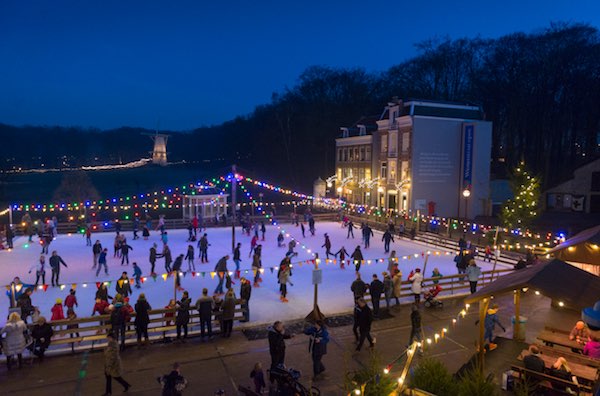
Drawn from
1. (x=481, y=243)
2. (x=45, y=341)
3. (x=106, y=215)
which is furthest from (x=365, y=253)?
(x=106, y=215)

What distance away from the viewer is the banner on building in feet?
109

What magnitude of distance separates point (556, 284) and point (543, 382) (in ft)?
5.58

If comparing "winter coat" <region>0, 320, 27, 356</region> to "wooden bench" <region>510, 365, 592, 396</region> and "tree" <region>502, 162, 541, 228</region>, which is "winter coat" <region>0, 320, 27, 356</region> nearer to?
"wooden bench" <region>510, 365, 592, 396</region>

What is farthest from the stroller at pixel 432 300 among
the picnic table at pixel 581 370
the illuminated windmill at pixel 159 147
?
the illuminated windmill at pixel 159 147

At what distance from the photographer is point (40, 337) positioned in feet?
30.9

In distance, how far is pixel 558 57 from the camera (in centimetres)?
3666

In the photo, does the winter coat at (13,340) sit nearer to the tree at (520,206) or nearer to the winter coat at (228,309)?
the winter coat at (228,309)

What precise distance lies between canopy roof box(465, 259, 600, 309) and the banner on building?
1004 inches

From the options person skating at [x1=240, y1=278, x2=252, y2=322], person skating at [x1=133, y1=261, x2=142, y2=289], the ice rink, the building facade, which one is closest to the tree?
the ice rink

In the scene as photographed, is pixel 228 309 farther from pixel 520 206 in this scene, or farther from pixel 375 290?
pixel 520 206

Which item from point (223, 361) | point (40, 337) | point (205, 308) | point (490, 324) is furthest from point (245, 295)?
point (490, 324)

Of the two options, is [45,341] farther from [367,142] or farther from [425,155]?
[367,142]

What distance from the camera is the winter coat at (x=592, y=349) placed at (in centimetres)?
841

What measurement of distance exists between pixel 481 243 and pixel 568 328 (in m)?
12.3
